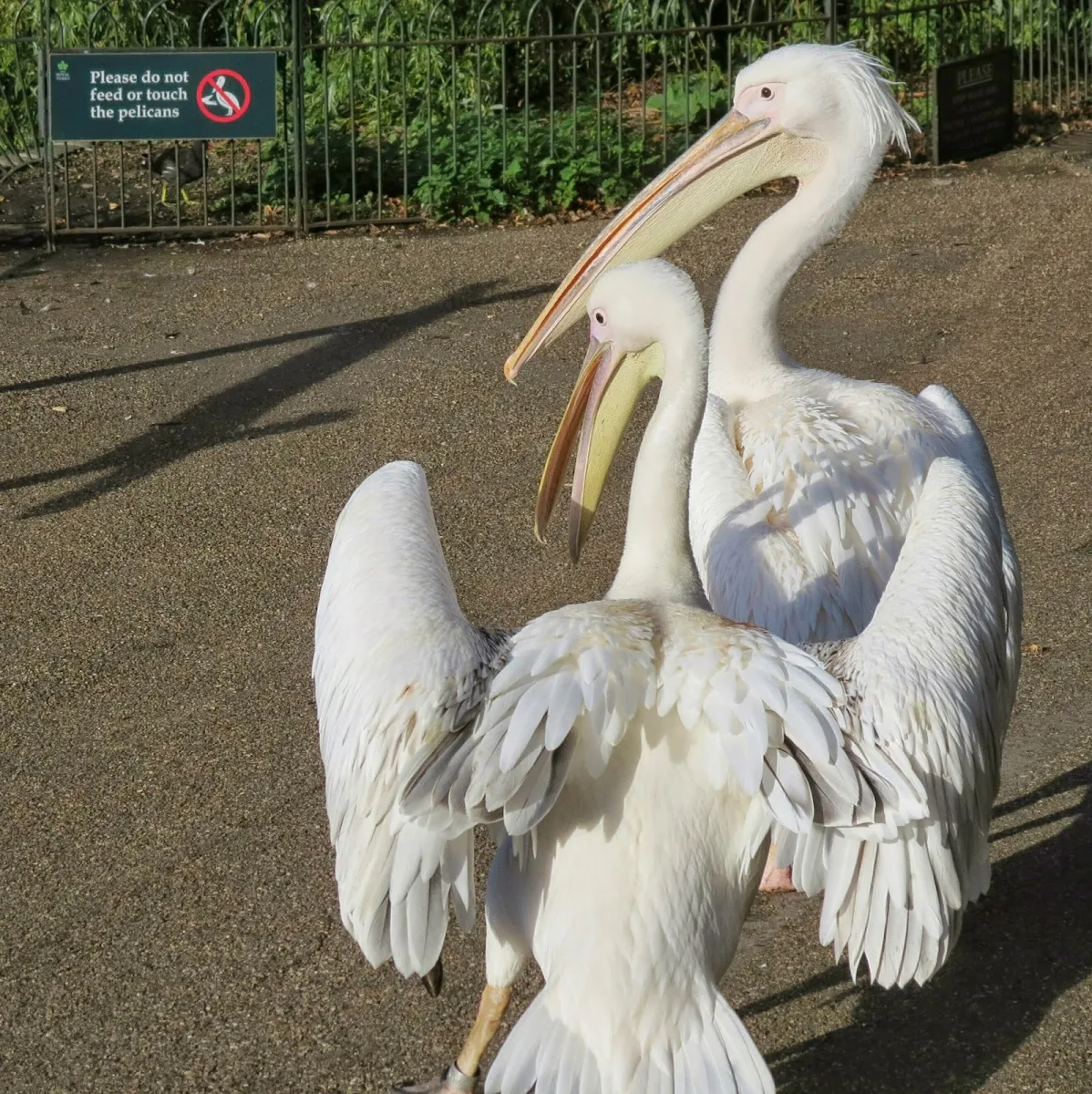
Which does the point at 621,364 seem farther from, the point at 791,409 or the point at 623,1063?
the point at 623,1063

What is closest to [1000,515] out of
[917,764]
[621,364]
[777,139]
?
[621,364]

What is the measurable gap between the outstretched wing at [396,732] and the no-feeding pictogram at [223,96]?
6128 mm

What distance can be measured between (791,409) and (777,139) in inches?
37.3

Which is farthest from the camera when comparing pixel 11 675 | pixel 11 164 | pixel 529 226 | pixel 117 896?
pixel 11 164

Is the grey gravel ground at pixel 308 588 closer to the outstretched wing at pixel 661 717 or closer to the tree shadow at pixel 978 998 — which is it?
the tree shadow at pixel 978 998

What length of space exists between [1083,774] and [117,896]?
7.34 feet

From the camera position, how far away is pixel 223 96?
8305 mm

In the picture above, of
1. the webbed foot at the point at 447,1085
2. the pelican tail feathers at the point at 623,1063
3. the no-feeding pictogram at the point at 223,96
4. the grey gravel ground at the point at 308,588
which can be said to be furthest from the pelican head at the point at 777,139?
the no-feeding pictogram at the point at 223,96

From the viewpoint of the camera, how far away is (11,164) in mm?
10016

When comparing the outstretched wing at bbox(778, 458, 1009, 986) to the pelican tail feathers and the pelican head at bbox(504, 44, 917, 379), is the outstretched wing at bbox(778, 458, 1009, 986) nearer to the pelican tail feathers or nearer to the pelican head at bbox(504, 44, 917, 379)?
the pelican tail feathers

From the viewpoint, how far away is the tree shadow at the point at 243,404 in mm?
5965

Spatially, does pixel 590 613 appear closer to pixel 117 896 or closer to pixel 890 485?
pixel 890 485

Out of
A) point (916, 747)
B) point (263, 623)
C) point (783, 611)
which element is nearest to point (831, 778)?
point (916, 747)

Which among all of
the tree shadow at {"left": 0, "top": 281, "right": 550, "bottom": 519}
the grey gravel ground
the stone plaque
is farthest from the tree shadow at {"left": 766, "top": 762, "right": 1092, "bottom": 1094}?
the stone plaque
